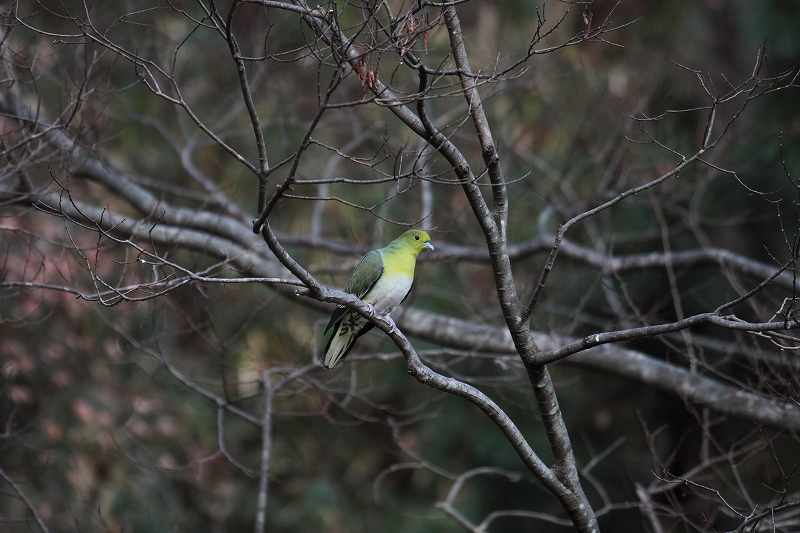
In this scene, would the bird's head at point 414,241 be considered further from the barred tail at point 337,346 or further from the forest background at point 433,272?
the barred tail at point 337,346

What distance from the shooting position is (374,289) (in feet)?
14.4

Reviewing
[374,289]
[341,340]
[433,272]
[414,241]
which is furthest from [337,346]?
[433,272]

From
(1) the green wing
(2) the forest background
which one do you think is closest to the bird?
(1) the green wing

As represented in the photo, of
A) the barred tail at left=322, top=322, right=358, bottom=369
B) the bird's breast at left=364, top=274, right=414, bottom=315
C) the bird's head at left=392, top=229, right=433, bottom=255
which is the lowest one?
the barred tail at left=322, top=322, right=358, bottom=369

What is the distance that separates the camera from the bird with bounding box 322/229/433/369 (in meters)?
4.23

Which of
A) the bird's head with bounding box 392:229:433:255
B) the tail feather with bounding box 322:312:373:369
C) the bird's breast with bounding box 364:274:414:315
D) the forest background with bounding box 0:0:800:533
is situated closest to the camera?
the tail feather with bounding box 322:312:373:369

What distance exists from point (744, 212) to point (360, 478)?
513 cm

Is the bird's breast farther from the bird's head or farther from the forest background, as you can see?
the forest background

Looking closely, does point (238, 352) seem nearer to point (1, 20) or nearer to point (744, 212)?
point (1, 20)

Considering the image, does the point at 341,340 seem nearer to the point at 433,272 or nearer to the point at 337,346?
the point at 337,346

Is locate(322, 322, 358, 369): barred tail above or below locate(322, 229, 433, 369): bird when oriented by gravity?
below

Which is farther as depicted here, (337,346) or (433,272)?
(433,272)

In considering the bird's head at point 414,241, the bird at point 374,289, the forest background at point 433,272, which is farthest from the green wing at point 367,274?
the forest background at point 433,272

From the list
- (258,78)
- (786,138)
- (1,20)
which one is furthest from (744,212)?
(1,20)
